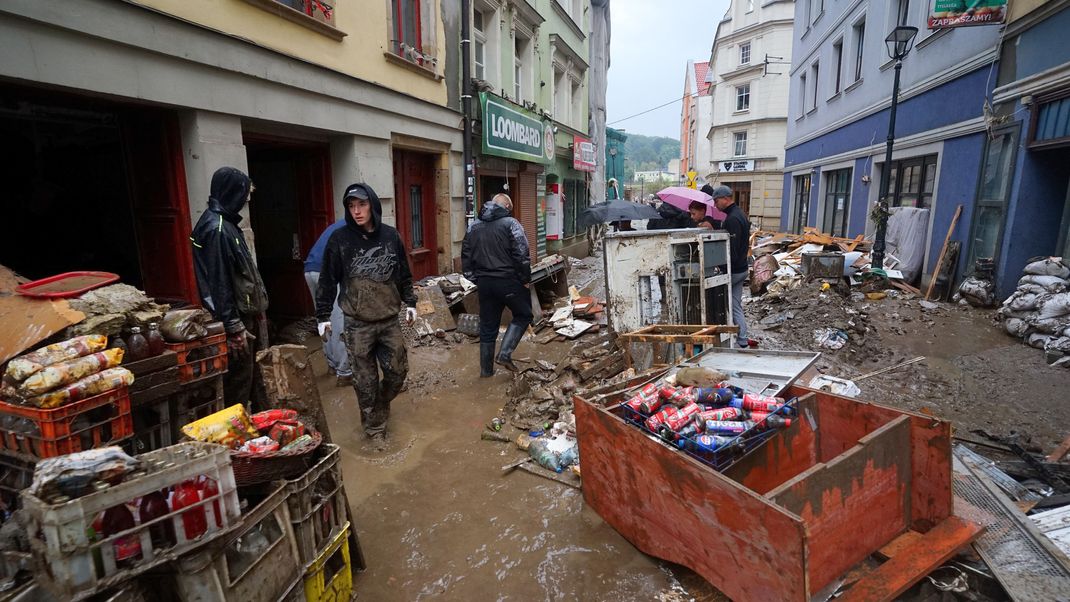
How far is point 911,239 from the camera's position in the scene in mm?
9812

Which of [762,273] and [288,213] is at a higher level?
[288,213]

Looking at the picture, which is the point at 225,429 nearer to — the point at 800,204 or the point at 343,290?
the point at 343,290

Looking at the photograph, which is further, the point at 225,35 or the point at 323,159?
the point at 323,159

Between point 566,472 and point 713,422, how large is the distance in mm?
1319

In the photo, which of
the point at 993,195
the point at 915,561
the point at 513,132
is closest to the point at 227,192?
the point at 915,561

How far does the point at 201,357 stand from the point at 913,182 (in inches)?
491

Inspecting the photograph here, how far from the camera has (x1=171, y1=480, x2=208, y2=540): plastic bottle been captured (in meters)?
1.71

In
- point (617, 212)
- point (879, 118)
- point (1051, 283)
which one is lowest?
point (1051, 283)

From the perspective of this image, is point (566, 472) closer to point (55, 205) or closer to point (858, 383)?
point (858, 383)

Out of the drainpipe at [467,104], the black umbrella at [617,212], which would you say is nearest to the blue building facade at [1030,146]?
the black umbrella at [617,212]

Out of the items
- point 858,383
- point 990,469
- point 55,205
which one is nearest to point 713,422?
point 990,469

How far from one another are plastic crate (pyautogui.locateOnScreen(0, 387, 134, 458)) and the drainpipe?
6543 millimetres

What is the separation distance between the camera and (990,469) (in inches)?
124

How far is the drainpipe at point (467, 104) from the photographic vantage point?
8.73 meters
